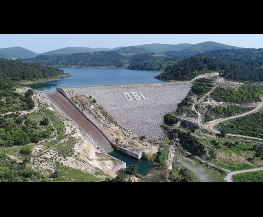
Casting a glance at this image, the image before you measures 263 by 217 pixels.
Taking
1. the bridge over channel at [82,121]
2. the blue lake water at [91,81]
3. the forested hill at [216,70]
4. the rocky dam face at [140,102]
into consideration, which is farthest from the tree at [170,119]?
the blue lake water at [91,81]

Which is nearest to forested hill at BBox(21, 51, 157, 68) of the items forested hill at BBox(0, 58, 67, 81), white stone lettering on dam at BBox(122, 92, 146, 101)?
forested hill at BBox(0, 58, 67, 81)

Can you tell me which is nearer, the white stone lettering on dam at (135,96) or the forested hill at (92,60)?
the white stone lettering on dam at (135,96)

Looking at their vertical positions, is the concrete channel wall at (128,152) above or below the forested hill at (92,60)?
below

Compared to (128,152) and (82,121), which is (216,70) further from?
(128,152)

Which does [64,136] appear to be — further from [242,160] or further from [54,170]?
[242,160]

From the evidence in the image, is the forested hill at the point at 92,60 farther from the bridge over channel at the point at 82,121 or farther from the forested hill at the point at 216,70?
the bridge over channel at the point at 82,121

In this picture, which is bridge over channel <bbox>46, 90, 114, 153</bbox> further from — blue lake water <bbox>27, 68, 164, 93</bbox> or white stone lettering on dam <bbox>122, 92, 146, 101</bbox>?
blue lake water <bbox>27, 68, 164, 93</bbox>
